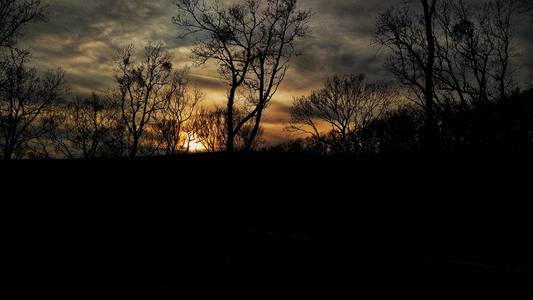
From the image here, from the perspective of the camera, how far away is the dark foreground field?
10.1 ft

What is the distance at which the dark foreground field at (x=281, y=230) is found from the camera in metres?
3.07

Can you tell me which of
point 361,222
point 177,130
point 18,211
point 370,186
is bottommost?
point 18,211

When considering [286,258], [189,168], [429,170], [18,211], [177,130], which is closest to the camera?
[429,170]

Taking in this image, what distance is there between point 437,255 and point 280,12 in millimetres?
18141

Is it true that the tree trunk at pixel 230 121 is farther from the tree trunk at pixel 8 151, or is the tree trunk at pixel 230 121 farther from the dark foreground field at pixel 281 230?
the tree trunk at pixel 8 151

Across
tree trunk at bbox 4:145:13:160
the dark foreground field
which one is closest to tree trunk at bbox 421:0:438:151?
the dark foreground field

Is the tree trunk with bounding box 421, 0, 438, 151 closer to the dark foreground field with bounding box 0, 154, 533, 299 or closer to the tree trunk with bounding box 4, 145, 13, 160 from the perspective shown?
the dark foreground field with bounding box 0, 154, 533, 299

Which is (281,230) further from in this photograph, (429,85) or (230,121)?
(230,121)

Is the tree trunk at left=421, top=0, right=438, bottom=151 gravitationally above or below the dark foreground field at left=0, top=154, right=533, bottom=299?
above

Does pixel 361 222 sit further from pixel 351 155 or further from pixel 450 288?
pixel 450 288

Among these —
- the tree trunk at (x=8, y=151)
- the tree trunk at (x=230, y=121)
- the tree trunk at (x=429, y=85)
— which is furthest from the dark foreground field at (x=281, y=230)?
the tree trunk at (x=8, y=151)

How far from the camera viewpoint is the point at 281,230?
453 cm

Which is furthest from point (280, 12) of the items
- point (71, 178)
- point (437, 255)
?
point (437, 255)

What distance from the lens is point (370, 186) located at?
3.83 m
